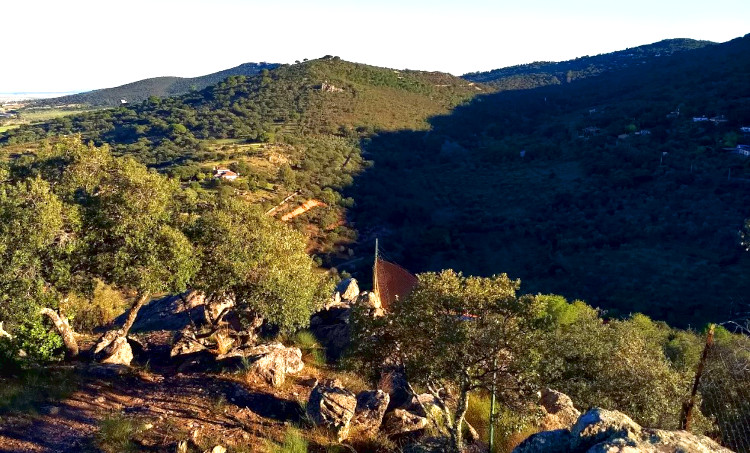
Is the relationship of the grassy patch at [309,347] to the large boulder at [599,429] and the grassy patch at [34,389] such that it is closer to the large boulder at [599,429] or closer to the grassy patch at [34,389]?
the grassy patch at [34,389]

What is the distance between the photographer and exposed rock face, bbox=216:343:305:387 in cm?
1273

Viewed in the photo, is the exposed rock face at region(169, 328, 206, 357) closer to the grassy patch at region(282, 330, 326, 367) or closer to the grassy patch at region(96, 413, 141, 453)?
the grassy patch at region(282, 330, 326, 367)

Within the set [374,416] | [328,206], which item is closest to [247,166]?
[328,206]

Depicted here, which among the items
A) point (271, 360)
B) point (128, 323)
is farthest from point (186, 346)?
point (271, 360)

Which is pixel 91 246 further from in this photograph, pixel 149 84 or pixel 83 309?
pixel 149 84

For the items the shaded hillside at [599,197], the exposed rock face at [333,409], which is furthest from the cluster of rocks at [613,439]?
the shaded hillside at [599,197]

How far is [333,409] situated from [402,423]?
1.65m

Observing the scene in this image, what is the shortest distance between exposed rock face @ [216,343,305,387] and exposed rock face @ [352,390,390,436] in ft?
8.93

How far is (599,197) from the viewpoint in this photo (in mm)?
55594

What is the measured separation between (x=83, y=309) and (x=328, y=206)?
37538mm

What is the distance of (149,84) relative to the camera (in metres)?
194

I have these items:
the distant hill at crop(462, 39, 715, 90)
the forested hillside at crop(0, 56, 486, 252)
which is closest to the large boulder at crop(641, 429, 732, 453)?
the forested hillside at crop(0, 56, 486, 252)

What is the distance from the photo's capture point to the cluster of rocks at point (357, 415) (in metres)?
10.5

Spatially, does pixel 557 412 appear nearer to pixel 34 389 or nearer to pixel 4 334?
pixel 34 389
